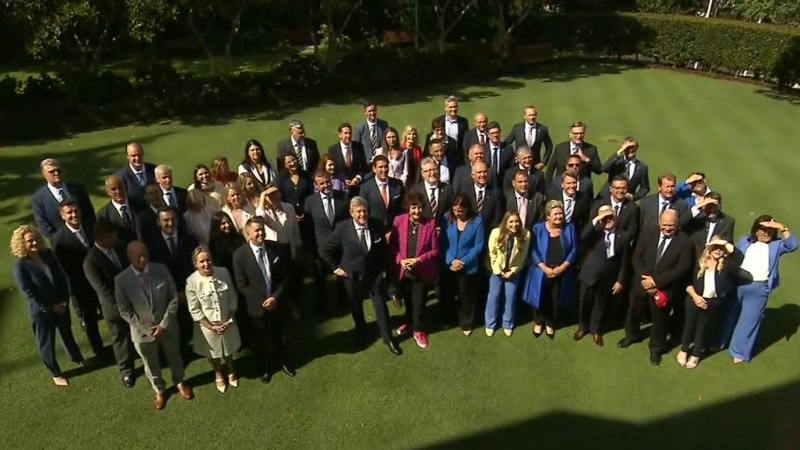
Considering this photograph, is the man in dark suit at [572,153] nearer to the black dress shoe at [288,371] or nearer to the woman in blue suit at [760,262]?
the woman in blue suit at [760,262]

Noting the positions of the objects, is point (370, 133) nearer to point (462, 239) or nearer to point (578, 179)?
point (462, 239)

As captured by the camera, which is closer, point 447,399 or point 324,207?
point 447,399

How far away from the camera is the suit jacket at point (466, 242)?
22.0ft

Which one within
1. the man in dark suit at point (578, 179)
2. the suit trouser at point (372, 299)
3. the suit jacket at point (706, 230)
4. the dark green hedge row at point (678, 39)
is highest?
the man in dark suit at point (578, 179)

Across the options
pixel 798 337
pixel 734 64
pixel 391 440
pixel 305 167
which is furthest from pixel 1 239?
pixel 734 64

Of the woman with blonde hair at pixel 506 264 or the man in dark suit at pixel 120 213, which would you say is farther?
the woman with blonde hair at pixel 506 264

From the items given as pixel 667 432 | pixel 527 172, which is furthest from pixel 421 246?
pixel 667 432

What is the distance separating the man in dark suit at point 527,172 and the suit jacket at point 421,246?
1.37 meters

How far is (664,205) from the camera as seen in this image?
22.9 ft

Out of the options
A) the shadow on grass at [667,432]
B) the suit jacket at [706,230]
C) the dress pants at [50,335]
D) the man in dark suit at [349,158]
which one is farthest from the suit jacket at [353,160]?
the suit jacket at [706,230]

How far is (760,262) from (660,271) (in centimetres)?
103

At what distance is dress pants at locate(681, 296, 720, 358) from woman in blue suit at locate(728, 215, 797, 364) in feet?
1.10

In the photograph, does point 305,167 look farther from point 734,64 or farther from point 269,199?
point 734,64

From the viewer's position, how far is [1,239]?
31.3 ft
